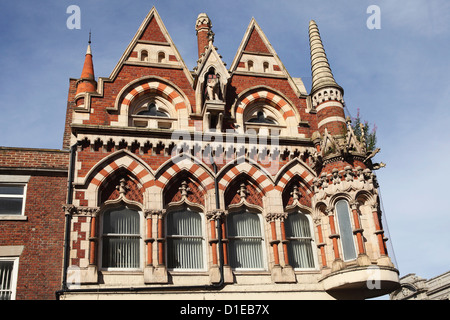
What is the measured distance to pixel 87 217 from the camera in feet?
51.2

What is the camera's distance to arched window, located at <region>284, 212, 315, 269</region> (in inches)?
669

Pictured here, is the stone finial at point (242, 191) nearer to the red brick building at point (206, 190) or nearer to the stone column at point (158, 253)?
the red brick building at point (206, 190)

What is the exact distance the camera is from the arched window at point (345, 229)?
1619 cm

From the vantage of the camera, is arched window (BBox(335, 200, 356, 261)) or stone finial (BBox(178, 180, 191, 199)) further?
stone finial (BBox(178, 180, 191, 199))

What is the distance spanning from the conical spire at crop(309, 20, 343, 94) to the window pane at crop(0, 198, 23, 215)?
36.4 feet

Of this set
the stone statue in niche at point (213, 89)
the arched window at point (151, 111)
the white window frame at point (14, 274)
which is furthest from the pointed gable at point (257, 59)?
the white window frame at point (14, 274)

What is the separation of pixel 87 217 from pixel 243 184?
526 centimetres

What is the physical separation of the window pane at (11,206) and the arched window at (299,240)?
28.1ft

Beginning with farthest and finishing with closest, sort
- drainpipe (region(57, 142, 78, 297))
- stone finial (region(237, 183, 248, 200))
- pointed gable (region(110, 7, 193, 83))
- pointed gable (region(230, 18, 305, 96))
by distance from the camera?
1. pointed gable (region(230, 18, 305, 96))
2. pointed gable (region(110, 7, 193, 83))
3. stone finial (region(237, 183, 248, 200))
4. drainpipe (region(57, 142, 78, 297))

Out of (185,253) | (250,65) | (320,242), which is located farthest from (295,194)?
(250,65)

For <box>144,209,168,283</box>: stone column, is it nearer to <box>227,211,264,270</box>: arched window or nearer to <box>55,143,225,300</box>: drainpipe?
<box>55,143,225,300</box>: drainpipe

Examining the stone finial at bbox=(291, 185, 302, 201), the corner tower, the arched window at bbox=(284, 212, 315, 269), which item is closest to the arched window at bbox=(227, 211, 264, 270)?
the arched window at bbox=(284, 212, 315, 269)

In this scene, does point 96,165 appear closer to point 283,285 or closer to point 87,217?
point 87,217

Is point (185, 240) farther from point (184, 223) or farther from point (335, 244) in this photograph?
point (335, 244)
